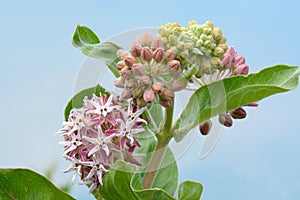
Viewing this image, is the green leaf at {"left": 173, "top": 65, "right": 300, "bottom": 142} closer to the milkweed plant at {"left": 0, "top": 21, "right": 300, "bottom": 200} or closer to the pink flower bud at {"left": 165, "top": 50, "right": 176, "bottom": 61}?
the milkweed plant at {"left": 0, "top": 21, "right": 300, "bottom": 200}

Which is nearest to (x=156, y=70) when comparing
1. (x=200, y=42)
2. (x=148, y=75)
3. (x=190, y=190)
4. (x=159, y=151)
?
(x=148, y=75)

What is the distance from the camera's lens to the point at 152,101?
1916 mm

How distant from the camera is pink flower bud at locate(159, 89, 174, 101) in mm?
1936

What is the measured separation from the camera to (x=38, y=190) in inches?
82.7

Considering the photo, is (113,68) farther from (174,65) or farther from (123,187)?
(123,187)

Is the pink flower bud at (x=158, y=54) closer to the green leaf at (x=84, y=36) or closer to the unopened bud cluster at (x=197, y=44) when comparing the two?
the unopened bud cluster at (x=197, y=44)

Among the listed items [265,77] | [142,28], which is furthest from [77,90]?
[265,77]

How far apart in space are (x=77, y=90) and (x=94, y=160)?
1.26ft

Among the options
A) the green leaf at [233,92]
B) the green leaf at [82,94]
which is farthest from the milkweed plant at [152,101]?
the green leaf at [82,94]

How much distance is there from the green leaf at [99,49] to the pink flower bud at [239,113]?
1.56 ft

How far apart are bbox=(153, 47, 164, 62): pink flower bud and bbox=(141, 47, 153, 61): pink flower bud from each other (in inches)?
0.6

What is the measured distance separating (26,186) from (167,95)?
635mm

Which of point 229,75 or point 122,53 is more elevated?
point 229,75

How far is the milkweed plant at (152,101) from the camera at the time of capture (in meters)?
1.92
